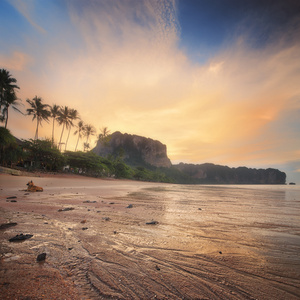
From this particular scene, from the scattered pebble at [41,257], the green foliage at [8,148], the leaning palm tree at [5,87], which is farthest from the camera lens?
the leaning palm tree at [5,87]

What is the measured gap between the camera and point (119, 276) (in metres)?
1.62

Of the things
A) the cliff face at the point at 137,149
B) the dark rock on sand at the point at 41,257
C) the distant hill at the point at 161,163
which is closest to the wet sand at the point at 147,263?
the dark rock on sand at the point at 41,257

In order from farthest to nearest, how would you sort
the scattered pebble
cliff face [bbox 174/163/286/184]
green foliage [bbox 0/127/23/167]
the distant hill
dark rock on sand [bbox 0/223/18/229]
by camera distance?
cliff face [bbox 174/163/286/184], the distant hill, green foliage [bbox 0/127/23/167], dark rock on sand [bbox 0/223/18/229], the scattered pebble

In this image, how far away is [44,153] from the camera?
37031mm

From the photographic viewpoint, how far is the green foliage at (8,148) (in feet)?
88.5

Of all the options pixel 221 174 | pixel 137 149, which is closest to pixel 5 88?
pixel 137 149

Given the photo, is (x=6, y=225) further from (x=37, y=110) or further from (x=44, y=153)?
(x=37, y=110)

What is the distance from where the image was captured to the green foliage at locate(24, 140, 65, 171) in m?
35.2

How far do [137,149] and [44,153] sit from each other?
123 m

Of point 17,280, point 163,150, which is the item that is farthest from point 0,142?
point 163,150

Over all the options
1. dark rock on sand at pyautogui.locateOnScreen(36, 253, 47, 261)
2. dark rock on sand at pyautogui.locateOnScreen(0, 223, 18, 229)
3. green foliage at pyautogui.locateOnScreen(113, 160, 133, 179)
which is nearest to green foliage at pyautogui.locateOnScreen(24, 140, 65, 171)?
green foliage at pyautogui.locateOnScreen(113, 160, 133, 179)

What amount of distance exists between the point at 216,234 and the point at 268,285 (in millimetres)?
1564

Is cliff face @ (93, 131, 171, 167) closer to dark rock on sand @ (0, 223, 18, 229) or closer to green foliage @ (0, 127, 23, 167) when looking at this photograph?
green foliage @ (0, 127, 23, 167)

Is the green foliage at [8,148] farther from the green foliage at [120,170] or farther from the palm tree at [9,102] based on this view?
the green foliage at [120,170]
